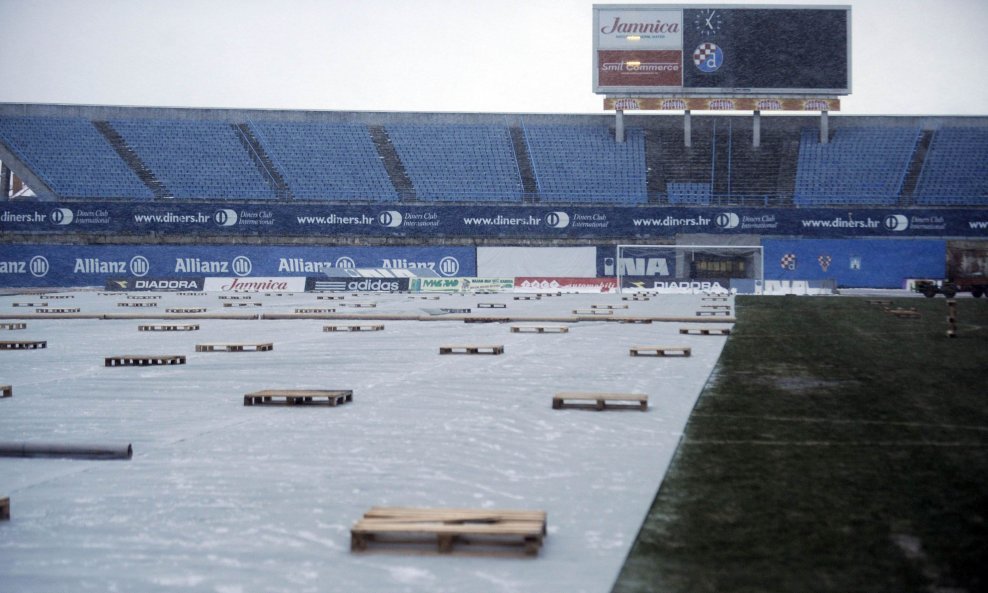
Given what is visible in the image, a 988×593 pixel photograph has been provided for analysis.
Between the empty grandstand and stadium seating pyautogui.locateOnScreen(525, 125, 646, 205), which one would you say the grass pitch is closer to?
stadium seating pyautogui.locateOnScreen(525, 125, 646, 205)

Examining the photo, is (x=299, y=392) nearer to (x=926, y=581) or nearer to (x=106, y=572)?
Result: (x=106, y=572)

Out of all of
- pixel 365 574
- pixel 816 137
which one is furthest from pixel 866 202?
pixel 365 574

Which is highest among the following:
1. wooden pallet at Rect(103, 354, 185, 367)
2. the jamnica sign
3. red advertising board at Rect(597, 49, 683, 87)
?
red advertising board at Rect(597, 49, 683, 87)

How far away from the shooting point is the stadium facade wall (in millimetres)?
54344

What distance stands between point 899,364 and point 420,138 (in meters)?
49.0

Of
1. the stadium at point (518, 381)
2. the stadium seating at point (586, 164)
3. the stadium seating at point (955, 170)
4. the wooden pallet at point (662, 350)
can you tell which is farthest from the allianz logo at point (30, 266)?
the stadium seating at point (955, 170)

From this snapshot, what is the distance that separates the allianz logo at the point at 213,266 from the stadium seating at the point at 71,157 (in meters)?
5.24

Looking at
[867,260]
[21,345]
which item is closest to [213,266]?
[21,345]

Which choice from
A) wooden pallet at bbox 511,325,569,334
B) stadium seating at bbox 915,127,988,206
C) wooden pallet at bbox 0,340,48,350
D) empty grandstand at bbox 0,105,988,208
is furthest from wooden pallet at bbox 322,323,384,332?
stadium seating at bbox 915,127,988,206

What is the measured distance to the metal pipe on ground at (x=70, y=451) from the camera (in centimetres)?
851

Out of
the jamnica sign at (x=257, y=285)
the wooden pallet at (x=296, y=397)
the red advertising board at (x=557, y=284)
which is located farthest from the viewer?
the jamnica sign at (x=257, y=285)

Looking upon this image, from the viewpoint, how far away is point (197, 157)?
2387 inches

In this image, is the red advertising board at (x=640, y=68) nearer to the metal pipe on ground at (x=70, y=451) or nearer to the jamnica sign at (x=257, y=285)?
the jamnica sign at (x=257, y=285)

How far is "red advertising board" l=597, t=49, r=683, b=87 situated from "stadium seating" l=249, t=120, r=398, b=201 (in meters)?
15.6
